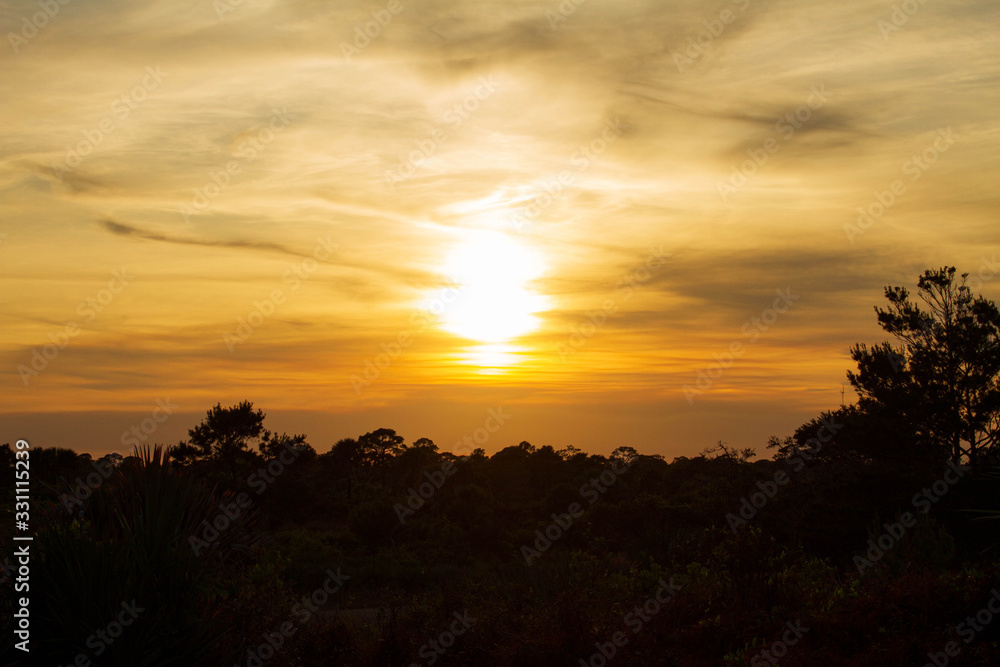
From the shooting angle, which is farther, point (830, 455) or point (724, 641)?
point (830, 455)

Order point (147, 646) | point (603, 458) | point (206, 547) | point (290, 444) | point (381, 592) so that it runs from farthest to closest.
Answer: point (603, 458) < point (290, 444) < point (381, 592) < point (206, 547) < point (147, 646)

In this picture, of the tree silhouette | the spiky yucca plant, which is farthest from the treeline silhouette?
the tree silhouette

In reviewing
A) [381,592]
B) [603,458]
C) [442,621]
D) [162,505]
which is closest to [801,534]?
[381,592]

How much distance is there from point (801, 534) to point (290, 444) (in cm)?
3169

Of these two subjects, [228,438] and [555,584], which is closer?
[555,584]

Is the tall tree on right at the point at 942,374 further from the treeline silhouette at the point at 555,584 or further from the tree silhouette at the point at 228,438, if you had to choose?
the tree silhouette at the point at 228,438

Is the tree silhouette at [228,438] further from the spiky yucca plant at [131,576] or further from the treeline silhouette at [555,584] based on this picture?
the spiky yucca plant at [131,576]

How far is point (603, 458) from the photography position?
51500mm

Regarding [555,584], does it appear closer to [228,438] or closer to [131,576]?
[131,576]

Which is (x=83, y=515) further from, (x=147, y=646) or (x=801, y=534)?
(x=801, y=534)

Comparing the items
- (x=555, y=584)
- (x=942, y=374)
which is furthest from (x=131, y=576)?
(x=942, y=374)

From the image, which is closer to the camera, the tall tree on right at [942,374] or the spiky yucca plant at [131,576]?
the spiky yucca plant at [131,576]

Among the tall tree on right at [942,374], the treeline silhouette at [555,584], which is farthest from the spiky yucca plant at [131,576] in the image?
the tall tree on right at [942,374]

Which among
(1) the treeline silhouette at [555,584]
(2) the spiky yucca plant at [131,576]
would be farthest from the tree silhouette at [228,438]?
(2) the spiky yucca plant at [131,576]
